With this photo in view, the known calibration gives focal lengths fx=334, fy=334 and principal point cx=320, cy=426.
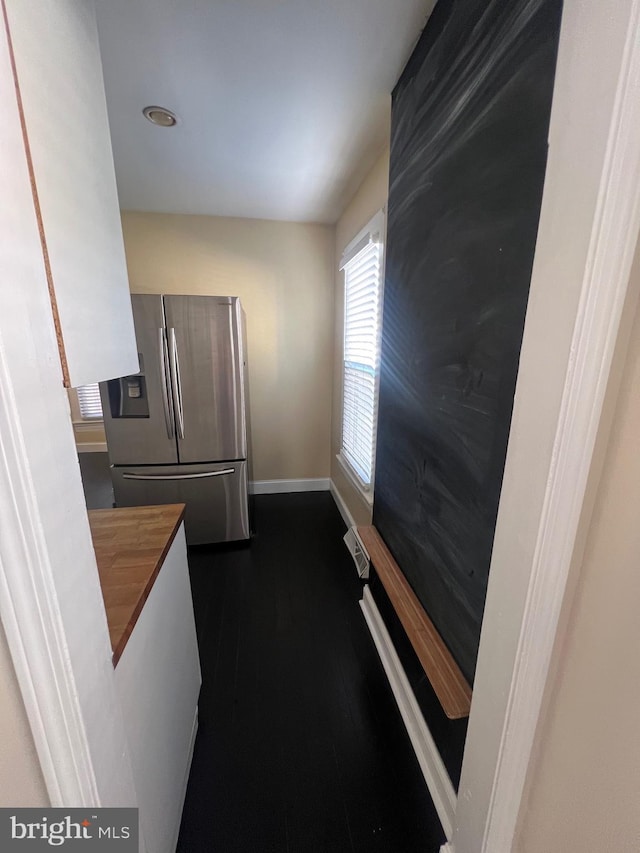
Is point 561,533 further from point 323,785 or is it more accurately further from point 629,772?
point 323,785

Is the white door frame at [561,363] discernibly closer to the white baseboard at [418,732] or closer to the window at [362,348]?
the white baseboard at [418,732]

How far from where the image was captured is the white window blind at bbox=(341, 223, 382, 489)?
193cm

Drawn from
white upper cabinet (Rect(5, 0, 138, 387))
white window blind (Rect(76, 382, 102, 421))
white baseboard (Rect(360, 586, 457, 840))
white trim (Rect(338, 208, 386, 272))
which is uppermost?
white trim (Rect(338, 208, 386, 272))

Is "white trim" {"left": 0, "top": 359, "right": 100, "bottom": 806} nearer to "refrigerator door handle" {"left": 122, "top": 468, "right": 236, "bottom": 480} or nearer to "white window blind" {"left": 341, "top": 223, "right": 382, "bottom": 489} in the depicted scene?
"white window blind" {"left": 341, "top": 223, "right": 382, "bottom": 489}

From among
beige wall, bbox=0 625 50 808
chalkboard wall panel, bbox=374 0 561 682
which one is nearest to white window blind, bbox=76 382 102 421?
chalkboard wall panel, bbox=374 0 561 682

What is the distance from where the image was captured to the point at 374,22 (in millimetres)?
1145

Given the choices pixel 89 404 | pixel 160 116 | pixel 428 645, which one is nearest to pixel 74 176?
pixel 160 116

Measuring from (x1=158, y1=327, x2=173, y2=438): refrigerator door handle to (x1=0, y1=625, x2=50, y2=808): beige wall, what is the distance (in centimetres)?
203

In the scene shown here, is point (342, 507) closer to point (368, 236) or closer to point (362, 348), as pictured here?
point (362, 348)

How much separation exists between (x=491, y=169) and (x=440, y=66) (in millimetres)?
576

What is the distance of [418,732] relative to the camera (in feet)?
4.29

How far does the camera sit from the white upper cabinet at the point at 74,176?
1.75 ft

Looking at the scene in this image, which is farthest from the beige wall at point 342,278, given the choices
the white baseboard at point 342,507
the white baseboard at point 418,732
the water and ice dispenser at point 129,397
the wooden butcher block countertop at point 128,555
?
the water and ice dispenser at point 129,397

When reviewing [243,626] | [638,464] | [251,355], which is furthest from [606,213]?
[251,355]
